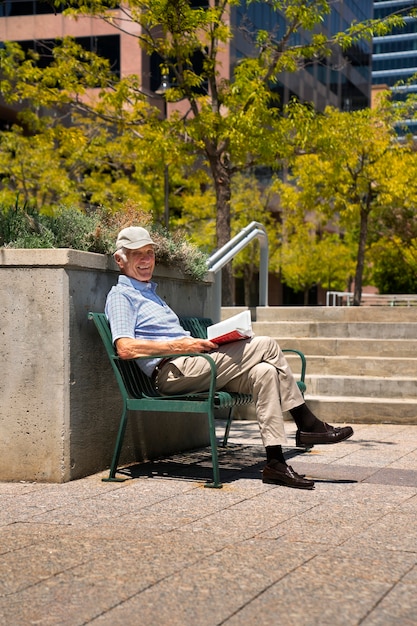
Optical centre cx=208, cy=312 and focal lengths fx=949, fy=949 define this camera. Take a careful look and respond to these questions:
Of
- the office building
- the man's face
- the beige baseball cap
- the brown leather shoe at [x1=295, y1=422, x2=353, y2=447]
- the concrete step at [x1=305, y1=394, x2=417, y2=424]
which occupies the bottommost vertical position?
the concrete step at [x1=305, y1=394, x2=417, y2=424]

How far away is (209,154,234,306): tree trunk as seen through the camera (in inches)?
624

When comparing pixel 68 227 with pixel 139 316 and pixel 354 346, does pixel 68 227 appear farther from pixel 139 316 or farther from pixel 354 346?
pixel 354 346

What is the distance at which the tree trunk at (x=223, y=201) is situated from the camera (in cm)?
1585

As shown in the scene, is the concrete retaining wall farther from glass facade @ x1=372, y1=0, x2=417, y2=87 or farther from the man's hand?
glass facade @ x1=372, y1=0, x2=417, y2=87

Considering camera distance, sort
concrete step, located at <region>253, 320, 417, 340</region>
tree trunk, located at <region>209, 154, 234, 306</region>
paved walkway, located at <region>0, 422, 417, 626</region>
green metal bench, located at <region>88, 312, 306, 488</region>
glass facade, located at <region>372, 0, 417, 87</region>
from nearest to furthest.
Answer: paved walkway, located at <region>0, 422, 417, 626</region>
green metal bench, located at <region>88, 312, 306, 488</region>
concrete step, located at <region>253, 320, 417, 340</region>
tree trunk, located at <region>209, 154, 234, 306</region>
glass facade, located at <region>372, 0, 417, 87</region>

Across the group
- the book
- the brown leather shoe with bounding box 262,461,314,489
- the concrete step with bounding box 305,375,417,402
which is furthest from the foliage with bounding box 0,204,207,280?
the concrete step with bounding box 305,375,417,402

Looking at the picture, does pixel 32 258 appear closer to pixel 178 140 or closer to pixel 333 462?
pixel 333 462

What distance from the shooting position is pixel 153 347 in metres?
5.85

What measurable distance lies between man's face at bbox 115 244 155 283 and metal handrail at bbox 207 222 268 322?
2.17 m

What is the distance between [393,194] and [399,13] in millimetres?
12326

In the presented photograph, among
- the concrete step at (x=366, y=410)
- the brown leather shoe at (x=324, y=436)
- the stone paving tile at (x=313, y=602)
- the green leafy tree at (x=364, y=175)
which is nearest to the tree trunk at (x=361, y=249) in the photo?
the green leafy tree at (x=364, y=175)

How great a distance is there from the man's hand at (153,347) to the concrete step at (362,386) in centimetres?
427

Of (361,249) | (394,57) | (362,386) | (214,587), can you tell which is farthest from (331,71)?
(394,57)

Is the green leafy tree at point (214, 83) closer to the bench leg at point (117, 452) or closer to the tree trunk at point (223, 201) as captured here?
the tree trunk at point (223, 201)
